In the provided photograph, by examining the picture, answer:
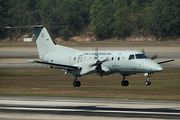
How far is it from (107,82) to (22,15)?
91014 millimetres

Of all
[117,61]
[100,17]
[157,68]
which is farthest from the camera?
[100,17]

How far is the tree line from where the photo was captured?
13488cm

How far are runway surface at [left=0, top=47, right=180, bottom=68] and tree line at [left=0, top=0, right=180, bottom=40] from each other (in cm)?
1818

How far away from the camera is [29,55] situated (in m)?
119

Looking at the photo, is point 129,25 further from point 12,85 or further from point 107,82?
point 12,85

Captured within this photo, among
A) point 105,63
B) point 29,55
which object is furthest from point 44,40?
point 29,55

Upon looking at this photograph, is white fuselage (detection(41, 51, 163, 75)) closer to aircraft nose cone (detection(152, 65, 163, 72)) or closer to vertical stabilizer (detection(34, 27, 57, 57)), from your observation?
aircraft nose cone (detection(152, 65, 163, 72))

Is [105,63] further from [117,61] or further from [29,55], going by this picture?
[29,55]

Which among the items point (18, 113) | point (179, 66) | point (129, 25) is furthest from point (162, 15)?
point (18, 113)

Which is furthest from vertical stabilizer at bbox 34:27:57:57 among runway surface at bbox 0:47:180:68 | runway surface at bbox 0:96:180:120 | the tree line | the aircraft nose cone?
the tree line

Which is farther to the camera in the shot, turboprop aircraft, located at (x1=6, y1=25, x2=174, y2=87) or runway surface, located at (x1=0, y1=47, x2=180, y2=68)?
runway surface, located at (x1=0, y1=47, x2=180, y2=68)

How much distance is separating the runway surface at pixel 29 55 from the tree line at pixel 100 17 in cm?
1818

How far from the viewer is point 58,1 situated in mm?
160000

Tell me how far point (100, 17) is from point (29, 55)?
119 ft
